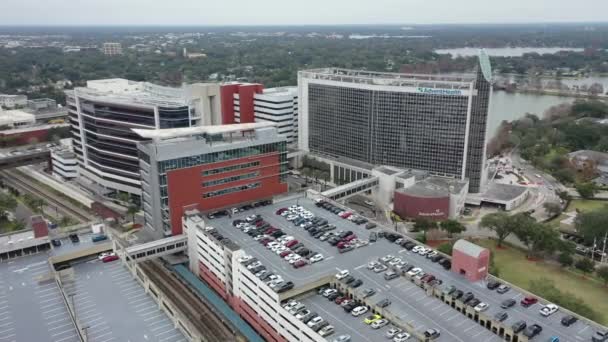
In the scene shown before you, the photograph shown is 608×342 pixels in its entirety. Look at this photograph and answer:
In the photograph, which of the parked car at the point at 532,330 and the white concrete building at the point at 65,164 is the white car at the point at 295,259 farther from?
the white concrete building at the point at 65,164

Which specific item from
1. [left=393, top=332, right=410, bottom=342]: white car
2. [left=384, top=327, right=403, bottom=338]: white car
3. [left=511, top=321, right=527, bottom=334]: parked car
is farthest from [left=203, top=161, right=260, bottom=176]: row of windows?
[left=511, top=321, right=527, bottom=334]: parked car

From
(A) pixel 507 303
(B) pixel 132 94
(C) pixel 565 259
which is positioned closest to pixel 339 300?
(A) pixel 507 303

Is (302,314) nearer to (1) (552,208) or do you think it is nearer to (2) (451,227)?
(2) (451,227)

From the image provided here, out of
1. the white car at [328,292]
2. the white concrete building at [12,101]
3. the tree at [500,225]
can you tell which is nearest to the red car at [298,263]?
the white car at [328,292]

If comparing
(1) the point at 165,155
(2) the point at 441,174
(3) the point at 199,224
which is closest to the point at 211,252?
(3) the point at 199,224

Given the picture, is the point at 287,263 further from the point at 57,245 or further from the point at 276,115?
the point at 276,115

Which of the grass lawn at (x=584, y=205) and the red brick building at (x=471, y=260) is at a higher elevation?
the red brick building at (x=471, y=260)
